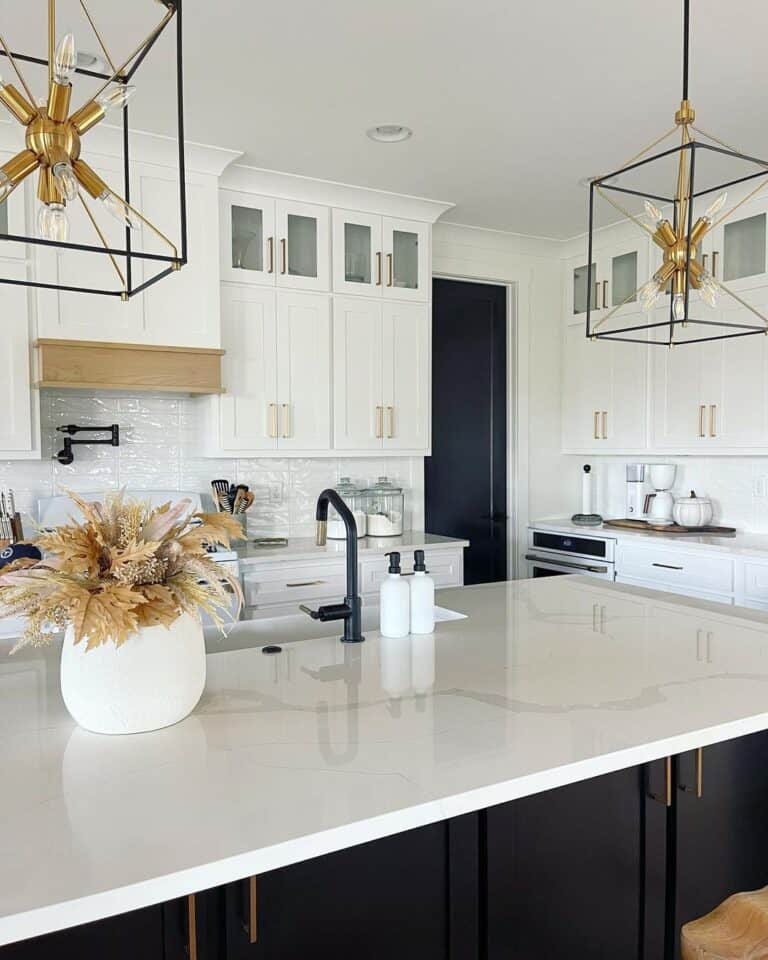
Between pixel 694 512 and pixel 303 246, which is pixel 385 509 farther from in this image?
pixel 694 512

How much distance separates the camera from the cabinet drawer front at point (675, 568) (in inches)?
144

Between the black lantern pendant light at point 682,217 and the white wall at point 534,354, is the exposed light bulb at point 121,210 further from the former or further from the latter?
the white wall at point 534,354

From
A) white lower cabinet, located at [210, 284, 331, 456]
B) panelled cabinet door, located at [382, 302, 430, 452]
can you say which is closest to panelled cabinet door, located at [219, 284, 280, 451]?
white lower cabinet, located at [210, 284, 331, 456]

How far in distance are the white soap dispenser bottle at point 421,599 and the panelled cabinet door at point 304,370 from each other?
2.05 m

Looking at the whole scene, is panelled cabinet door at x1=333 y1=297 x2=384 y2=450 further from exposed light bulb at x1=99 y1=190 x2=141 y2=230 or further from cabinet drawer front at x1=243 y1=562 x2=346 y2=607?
exposed light bulb at x1=99 y1=190 x2=141 y2=230

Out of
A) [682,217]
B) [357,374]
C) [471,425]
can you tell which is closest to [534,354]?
[471,425]

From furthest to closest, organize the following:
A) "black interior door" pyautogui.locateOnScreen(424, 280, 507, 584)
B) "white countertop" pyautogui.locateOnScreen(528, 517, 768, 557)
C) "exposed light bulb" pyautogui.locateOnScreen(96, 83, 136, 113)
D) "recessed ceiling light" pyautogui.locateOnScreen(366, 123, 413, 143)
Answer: "black interior door" pyautogui.locateOnScreen(424, 280, 507, 584) < "white countertop" pyautogui.locateOnScreen(528, 517, 768, 557) < "recessed ceiling light" pyautogui.locateOnScreen(366, 123, 413, 143) < "exposed light bulb" pyautogui.locateOnScreen(96, 83, 136, 113)

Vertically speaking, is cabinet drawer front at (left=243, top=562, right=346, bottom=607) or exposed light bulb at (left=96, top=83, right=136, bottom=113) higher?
exposed light bulb at (left=96, top=83, right=136, bottom=113)

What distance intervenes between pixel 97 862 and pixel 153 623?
0.40 meters

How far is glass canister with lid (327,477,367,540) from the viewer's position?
158 inches

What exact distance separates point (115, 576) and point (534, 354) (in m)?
4.07

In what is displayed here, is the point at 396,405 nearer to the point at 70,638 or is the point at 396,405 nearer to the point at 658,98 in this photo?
the point at 658,98

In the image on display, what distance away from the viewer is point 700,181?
3779mm

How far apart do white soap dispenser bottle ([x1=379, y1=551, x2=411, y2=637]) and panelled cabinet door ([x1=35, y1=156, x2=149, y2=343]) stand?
193 centimetres
